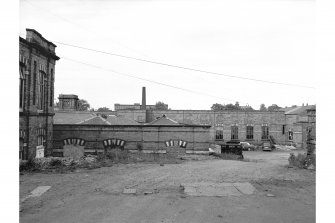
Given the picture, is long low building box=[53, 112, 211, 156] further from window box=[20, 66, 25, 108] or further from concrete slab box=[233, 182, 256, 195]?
concrete slab box=[233, 182, 256, 195]

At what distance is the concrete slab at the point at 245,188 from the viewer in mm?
8344

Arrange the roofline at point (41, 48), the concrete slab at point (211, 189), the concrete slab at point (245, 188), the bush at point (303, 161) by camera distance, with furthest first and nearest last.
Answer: the roofline at point (41, 48) < the bush at point (303, 161) < the concrete slab at point (245, 188) < the concrete slab at point (211, 189)

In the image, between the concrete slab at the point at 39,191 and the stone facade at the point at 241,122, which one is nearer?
the concrete slab at the point at 39,191

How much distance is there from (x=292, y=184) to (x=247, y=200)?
10.5 ft

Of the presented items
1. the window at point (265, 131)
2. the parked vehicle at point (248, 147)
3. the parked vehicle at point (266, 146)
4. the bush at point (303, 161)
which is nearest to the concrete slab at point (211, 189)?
the bush at point (303, 161)

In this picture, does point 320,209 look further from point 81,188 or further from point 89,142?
point 89,142

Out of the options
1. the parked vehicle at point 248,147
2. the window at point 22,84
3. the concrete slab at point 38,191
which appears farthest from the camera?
the parked vehicle at point 248,147

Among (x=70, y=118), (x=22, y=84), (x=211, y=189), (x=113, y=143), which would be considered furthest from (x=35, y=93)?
(x=70, y=118)

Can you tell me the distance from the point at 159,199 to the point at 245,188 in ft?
10.1

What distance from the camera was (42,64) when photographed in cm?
1580

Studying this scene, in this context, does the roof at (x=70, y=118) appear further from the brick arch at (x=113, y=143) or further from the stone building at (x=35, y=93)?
the stone building at (x=35, y=93)

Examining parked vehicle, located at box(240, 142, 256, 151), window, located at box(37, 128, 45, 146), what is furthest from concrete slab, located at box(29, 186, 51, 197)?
parked vehicle, located at box(240, 142, 256, 151)

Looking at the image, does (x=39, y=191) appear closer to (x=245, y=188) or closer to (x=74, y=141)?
(x=245, y=188)

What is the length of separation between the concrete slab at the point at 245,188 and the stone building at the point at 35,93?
431 inches
